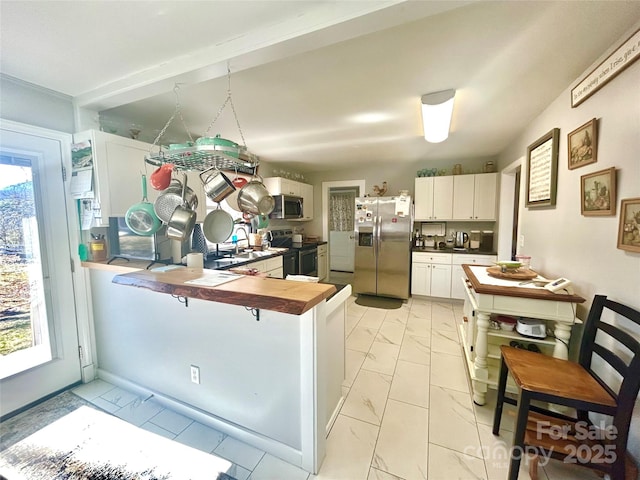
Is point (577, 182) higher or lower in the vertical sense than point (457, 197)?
lower

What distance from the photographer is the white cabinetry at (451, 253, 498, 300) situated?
3836mm

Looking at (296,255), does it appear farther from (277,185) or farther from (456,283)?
(456,283)

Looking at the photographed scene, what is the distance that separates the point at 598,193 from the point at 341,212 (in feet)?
12.9

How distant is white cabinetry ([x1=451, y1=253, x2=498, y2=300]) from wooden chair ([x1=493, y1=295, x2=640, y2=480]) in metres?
2.44

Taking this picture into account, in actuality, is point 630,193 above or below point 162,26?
below

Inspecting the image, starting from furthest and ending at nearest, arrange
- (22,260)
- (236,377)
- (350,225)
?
(350,225), (22,260), (236,377)

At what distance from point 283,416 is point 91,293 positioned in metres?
1.99

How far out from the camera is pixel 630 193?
128 cm

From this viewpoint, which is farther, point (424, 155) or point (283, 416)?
point (424, 155)

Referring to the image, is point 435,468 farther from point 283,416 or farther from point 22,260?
point 22,260

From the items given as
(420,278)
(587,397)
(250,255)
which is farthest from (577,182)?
(250,255)

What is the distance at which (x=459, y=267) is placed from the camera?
12.8ft

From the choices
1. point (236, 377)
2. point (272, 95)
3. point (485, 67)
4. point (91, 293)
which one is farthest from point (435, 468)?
point (91, 293)

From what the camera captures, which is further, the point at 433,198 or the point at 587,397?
the point at 433,198
